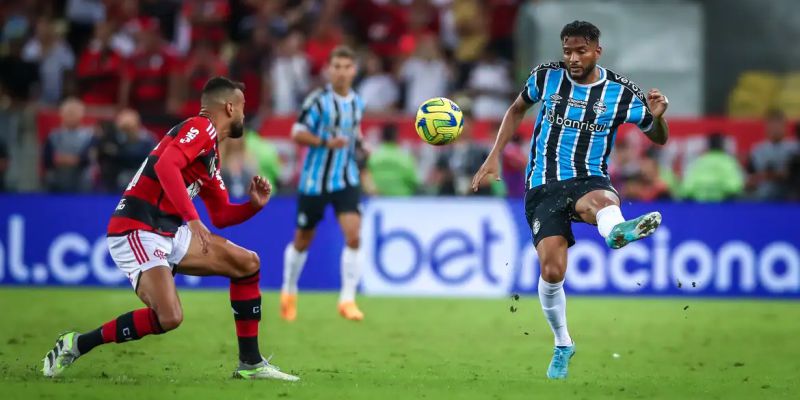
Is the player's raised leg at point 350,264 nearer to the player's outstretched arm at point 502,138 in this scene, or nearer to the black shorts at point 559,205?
the player's outstretched arm at point 502,138

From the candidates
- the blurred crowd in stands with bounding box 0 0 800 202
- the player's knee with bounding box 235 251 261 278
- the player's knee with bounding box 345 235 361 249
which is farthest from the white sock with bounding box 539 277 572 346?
the blurred crowd in stands with bounding box 0 0 800 202

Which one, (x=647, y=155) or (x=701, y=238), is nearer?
(x=701, y=238)

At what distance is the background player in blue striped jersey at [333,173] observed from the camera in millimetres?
13305

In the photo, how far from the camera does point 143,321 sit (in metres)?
8.13

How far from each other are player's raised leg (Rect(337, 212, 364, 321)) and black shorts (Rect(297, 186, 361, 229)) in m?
0.09

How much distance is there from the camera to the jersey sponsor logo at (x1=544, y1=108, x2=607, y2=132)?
30.0ft

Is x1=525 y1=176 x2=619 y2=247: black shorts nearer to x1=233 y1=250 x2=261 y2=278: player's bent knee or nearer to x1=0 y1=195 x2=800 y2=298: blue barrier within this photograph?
x1=233 y1=250 x2=261 y2=278: player's bent knee

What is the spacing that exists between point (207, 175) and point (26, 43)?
1245 centimetres

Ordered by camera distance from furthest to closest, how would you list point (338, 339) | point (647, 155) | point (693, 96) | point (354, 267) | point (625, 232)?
1. point (693, 96)
2. point (647, 155)
3. point (354, 267)
4. point (338, 339)
5. point (625, 232)

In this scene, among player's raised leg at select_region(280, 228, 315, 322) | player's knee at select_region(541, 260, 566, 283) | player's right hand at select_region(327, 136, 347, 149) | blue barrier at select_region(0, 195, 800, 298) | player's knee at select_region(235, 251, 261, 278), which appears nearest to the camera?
player's knee at select_region(235, 251, 261, 278)

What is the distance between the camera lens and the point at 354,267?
13.5 meters

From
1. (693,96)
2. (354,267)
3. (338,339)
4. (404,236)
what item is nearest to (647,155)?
(693,96)

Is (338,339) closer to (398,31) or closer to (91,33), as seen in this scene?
(398,31)

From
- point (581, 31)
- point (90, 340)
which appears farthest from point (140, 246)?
point (581, 31)
